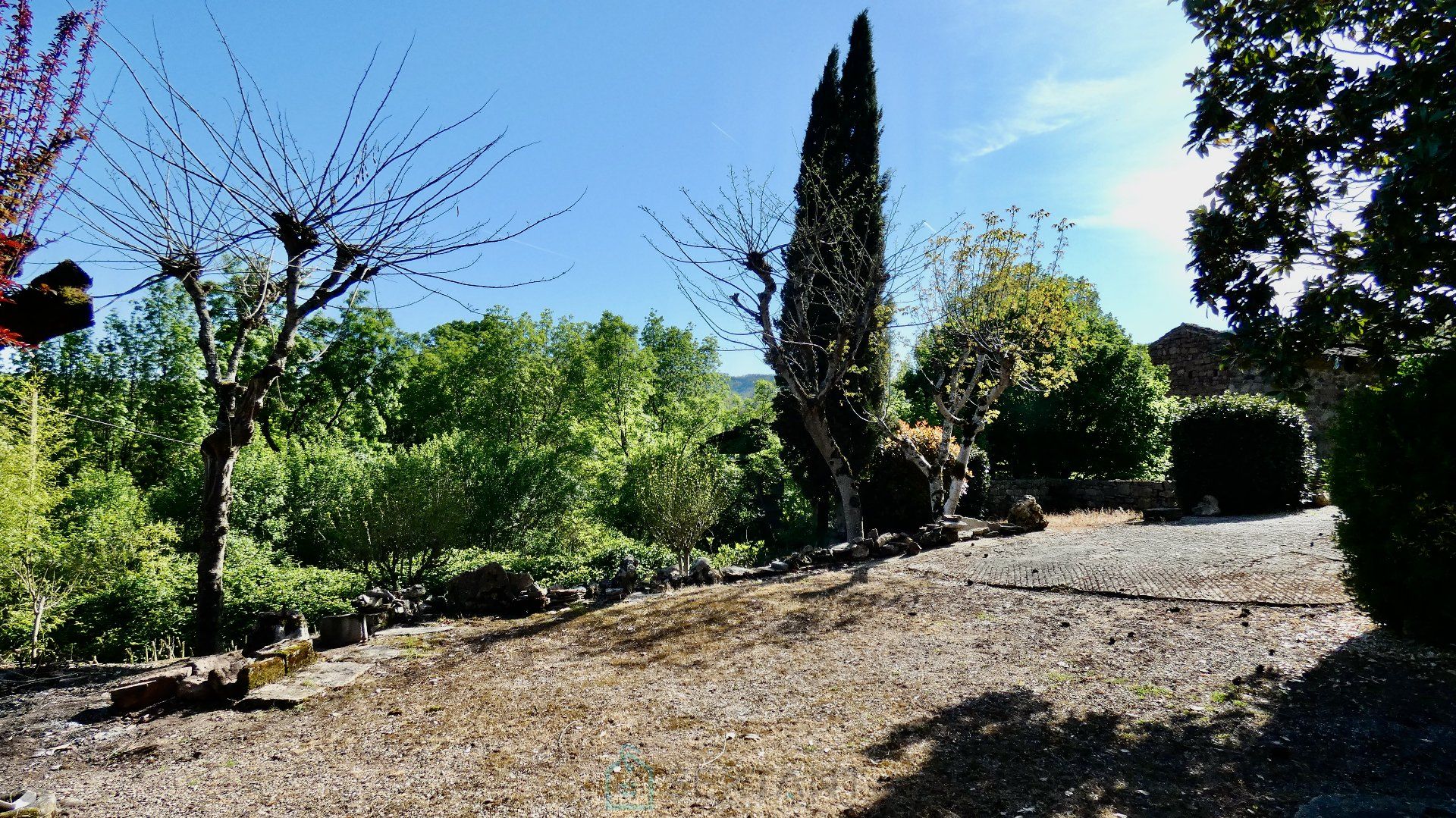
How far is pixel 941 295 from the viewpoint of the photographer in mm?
11133

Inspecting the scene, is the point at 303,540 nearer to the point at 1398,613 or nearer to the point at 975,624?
the point at 975,624

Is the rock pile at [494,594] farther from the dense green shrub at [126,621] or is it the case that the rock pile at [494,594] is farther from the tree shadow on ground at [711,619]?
the dense green shrub at [126,621]

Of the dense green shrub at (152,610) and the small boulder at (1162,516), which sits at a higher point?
the dense green shrub at (152,610)

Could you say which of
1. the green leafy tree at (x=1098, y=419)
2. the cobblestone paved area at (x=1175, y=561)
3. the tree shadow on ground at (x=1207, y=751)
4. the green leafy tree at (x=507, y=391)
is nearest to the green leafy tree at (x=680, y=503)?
the cobblestone paved area at (x=1175, y=561)

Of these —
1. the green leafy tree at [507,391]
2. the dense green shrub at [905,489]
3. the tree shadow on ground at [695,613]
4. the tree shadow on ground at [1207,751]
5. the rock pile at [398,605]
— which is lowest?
the tree shadow on ground at [1207,751]

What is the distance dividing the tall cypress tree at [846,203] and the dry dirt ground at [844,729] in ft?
25.0

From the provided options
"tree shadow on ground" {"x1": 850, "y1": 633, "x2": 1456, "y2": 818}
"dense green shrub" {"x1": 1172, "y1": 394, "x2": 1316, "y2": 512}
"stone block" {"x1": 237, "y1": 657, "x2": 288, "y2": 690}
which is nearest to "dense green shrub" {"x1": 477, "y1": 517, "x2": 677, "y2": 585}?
"stone block" {"x1": 237, "y1": 657, "x2": 288, "y2": 690}

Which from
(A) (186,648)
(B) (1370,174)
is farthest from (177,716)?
(B) (1370,174)

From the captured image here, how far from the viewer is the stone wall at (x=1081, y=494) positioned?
14016 mm

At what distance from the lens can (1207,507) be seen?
36.3 ft

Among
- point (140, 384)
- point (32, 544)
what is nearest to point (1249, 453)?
point (32, 544)

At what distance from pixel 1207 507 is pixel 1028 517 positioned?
338 cm

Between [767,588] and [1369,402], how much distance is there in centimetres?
501

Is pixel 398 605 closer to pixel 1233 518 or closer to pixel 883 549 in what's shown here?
pixel 883 549
